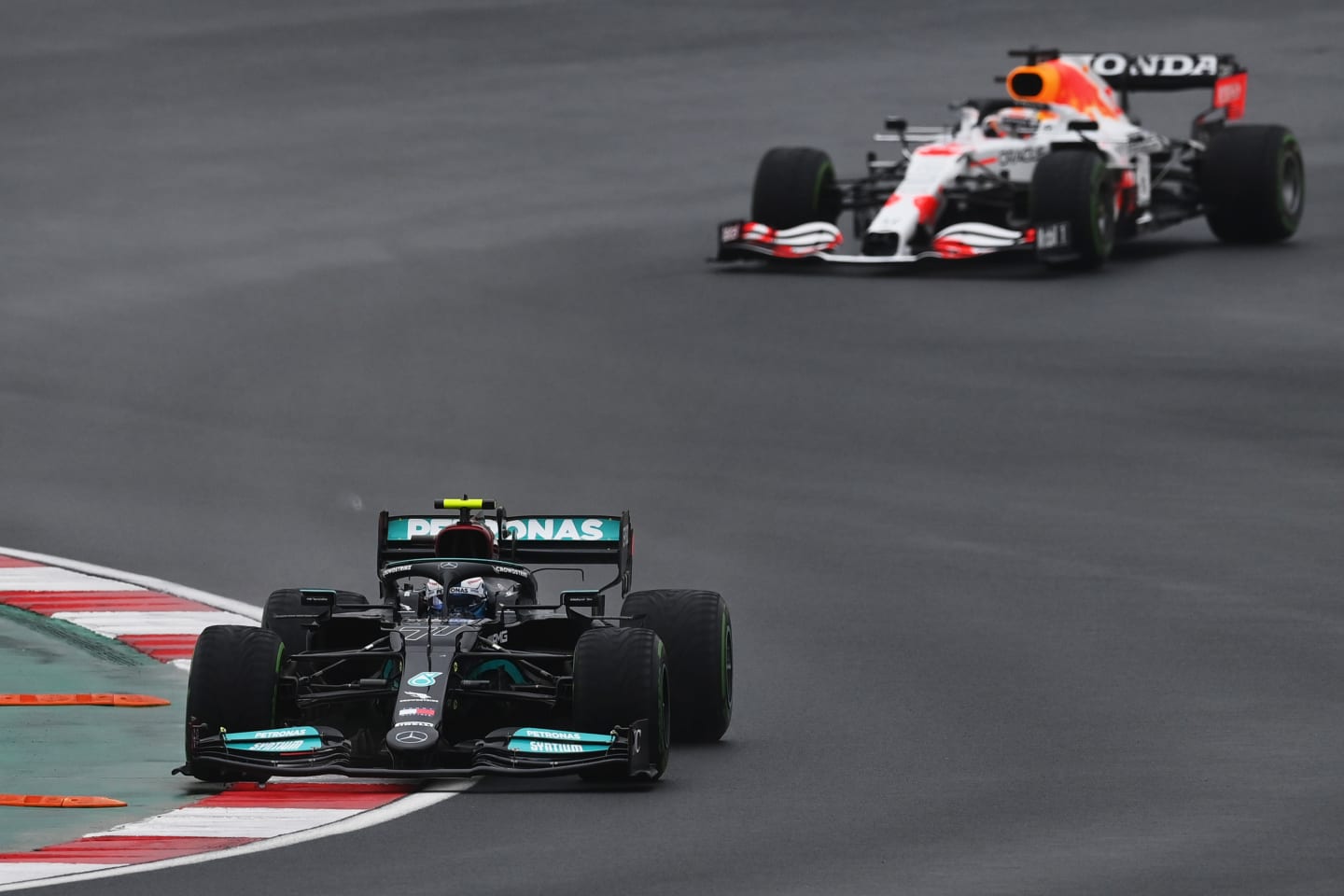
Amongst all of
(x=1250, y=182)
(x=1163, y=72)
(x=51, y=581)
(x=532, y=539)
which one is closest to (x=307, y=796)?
(x=532, y=539)

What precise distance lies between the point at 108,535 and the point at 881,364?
6947 millimetres

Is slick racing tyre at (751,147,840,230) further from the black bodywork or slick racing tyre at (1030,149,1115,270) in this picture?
the black bodywork

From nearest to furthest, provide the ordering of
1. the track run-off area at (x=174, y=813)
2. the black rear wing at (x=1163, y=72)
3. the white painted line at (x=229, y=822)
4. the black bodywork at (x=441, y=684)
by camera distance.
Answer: the track run-off area at (x=174, y=813)
the white painted line at (x=229, y=822)
the black bodywork at (x=441, y=684)
the black rear wing at (x=1163, y=72)

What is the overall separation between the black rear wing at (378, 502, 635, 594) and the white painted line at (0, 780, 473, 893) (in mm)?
1862

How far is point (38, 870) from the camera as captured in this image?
920cm

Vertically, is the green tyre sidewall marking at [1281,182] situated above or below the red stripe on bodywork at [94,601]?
above

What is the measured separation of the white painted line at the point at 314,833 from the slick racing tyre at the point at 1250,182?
17.0 m

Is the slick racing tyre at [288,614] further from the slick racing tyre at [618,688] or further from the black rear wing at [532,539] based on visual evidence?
the slick racing tyre at [618,688]

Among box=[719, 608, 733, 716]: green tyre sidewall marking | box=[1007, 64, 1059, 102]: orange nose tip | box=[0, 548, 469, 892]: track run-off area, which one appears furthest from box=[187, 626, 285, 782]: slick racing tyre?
box=[1007, 64, 1059, 102]: orange nose tip

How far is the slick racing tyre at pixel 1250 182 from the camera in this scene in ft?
85.7

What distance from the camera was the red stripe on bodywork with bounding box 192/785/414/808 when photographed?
10297mm

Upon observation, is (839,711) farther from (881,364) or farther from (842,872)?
(881,364)

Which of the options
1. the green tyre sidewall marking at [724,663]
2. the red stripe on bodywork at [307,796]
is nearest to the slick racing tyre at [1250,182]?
the green tyre sidewall marking at [724,663]

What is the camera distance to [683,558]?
52.0 feet
